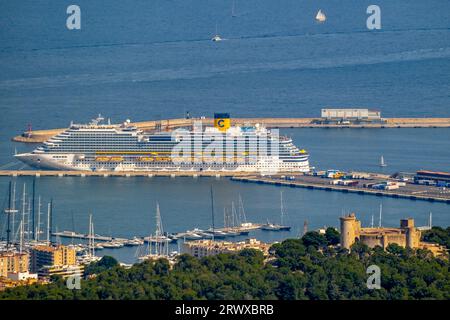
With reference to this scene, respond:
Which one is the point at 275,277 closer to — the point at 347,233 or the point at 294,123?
the point at 347,233

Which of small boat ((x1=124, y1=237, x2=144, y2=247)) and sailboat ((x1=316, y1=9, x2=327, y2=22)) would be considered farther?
sailboat ((x1=316, y1=9, x2=327, y2=22))

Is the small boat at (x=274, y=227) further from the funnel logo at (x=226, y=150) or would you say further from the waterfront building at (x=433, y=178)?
the funnel logo at (x=226, y=150)

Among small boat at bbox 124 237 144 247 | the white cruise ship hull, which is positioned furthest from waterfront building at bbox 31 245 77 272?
the white cruise ship hull

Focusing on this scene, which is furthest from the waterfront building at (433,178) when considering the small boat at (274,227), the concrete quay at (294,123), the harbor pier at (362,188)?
the concrete quay at (294,123)

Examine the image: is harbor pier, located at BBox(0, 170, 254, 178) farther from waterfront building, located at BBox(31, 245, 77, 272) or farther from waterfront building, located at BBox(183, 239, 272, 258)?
waterfront building, located at BBox(31, 245, 77, 272)

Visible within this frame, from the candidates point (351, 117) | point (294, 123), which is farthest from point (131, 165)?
point (351, 117)

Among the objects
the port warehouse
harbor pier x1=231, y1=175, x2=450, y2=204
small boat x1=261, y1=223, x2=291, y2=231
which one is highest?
the port warehouse
